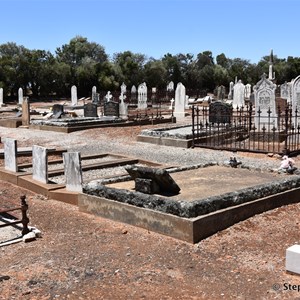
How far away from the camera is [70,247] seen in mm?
6406

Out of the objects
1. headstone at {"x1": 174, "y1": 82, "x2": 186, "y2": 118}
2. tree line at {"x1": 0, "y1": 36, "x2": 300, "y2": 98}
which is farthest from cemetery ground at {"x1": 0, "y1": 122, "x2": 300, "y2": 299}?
tree line at {"x1": 0, "y1": 36, "x2": 300, "y2": 98}

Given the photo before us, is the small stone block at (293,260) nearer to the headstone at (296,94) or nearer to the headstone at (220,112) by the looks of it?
the headstone at (296,94)

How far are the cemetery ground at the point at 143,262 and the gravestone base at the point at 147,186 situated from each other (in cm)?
61

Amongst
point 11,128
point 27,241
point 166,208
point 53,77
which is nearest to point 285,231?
point 166,208

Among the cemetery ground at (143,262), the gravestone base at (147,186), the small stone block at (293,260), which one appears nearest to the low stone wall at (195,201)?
the gravestone base at (147,186)

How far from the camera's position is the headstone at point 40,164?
10018 mm

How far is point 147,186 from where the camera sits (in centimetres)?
732

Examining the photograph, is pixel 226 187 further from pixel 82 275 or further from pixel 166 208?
pixel 82 275

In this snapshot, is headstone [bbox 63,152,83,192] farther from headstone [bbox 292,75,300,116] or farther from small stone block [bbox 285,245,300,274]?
headstone [bbox 292,75,300,116]

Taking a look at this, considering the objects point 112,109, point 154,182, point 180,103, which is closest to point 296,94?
point 112,109

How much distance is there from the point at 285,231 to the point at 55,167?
7.61m

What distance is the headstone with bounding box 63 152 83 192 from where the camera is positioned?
9109mm

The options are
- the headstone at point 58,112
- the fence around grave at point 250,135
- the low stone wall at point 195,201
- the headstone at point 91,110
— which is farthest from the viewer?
the headstone at point 58,112

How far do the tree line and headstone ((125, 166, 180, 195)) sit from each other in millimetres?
51613
